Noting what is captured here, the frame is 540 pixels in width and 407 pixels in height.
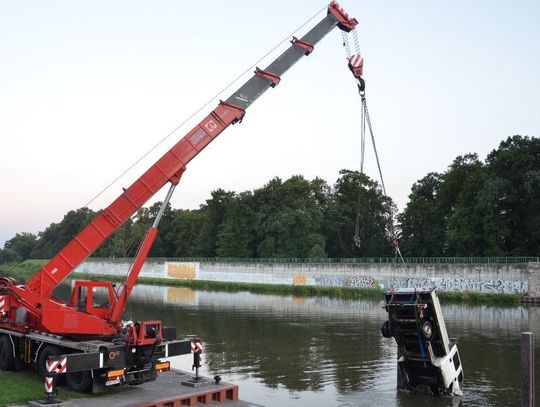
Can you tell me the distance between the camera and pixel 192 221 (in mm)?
120688

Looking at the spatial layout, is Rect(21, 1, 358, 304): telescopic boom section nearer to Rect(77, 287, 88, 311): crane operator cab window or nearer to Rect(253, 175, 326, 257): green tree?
Rect(77, 287, 88, 311): crane operator cab window

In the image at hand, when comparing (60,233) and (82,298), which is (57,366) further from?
(60,233)

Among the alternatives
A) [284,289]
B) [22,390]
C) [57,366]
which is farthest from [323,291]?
[57,366]

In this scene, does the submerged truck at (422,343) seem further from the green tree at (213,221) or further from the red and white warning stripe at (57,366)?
the green tree at (213,221)

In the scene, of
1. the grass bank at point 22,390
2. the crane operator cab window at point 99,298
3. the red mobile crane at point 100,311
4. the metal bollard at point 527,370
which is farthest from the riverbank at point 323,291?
the grass bank at point 22,390

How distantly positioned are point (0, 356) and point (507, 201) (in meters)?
59.4

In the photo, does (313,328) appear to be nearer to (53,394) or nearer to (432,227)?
(53,394)

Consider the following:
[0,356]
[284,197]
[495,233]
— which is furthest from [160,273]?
[0,356]

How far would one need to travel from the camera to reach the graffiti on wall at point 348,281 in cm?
6328

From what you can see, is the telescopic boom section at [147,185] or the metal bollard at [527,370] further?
the telescopic boom section at [147,185]

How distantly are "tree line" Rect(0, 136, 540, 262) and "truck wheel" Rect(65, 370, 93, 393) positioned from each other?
5326cm

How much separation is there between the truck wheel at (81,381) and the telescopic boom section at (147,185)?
7.96ft

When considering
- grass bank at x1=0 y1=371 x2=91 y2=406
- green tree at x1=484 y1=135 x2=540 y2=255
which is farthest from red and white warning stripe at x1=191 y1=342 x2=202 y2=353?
green tree at x1=484 y1=135 x2=540 y2=255

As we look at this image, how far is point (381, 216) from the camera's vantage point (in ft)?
310
